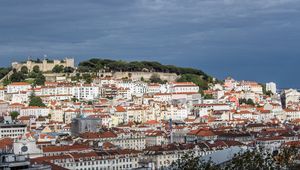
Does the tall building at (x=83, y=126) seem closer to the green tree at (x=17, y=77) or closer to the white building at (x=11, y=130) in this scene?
the white building at (x=11, y=130)

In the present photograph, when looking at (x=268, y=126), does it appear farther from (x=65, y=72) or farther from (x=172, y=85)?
(x=65, y=72)

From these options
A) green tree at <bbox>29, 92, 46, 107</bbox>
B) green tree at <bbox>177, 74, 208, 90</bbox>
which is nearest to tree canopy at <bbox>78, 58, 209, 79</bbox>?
green tree at <bbox>177, 74, 208, 90</bbox>

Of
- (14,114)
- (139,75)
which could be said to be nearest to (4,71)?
(139,75)

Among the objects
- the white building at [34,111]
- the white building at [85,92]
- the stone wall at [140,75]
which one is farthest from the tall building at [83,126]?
the stone wall at [140,75]

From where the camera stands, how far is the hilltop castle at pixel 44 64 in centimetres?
8281

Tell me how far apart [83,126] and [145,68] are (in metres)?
35.0

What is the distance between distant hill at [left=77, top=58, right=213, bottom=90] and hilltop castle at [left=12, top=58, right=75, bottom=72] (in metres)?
1.49

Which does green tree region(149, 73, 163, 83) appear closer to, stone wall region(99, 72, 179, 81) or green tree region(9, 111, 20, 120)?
stone wall region(99, 72, 179, 81)

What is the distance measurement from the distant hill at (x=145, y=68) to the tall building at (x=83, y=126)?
28.1 metres

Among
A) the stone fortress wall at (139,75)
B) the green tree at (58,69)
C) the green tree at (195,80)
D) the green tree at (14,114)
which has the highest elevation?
the green tree at (58,69)

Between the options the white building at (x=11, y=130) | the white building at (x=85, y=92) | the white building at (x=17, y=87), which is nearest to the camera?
the white building at (x=11, y=130)

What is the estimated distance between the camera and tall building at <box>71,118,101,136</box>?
52.8m

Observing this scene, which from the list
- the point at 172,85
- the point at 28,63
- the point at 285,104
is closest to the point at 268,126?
the point at 172,85

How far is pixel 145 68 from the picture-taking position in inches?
3428
